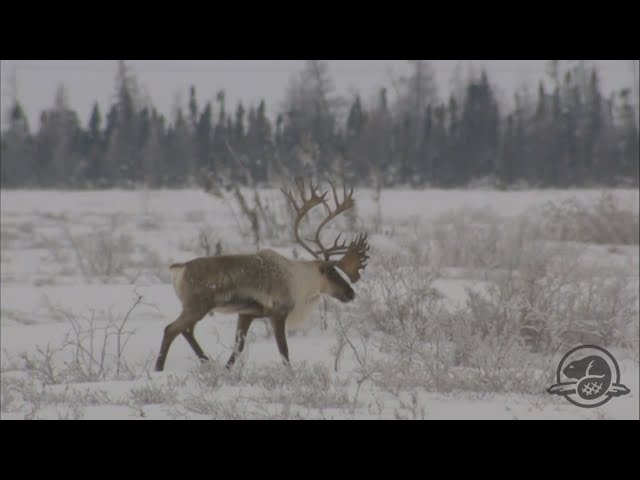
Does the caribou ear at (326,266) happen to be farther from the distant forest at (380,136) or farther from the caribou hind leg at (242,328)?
the distant forest at (380,136)


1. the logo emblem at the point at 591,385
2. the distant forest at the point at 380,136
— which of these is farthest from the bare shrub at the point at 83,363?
the distant forest at the point at 380,136

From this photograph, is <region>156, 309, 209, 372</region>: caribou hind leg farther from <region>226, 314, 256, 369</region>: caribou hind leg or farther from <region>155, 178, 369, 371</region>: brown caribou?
<region>226, 314, 256, 369</region>: caribou hind leg

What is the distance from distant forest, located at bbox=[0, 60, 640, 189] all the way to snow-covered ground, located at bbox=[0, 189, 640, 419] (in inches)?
627

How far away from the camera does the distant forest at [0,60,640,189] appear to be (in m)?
31.3

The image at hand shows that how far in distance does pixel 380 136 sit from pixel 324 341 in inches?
1011

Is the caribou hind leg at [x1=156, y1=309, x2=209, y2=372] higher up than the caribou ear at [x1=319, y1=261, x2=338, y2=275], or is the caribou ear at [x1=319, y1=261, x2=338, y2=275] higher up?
the caribou ear at [x1=319, y1=261, x2=338, y2=275]

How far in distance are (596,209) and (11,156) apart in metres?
26.0

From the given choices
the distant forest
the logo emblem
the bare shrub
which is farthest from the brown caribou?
the distant forest

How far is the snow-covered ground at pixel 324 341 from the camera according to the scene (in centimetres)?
523

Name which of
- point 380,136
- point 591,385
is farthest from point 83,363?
point 380,136

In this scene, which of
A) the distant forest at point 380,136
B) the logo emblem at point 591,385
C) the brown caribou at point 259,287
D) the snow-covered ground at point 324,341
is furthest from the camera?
the distant forest at point 380,136

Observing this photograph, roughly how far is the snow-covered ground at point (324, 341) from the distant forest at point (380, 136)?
15.9 meters

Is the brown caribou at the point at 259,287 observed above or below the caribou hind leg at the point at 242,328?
above

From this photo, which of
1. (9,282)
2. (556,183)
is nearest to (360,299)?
(9,282)
